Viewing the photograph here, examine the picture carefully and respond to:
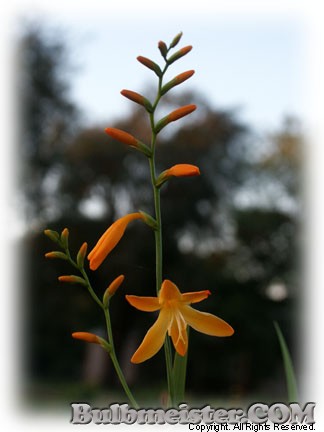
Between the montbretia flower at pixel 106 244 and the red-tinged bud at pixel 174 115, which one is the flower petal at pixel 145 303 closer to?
the montbretia flower at pixel 106 244

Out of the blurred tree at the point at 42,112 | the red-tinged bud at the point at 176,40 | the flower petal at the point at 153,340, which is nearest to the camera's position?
the flower petal at the point at 153,340

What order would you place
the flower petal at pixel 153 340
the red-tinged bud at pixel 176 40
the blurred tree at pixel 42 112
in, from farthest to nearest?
the blurred tree at pixel 42 112
the red-tinged bud at pixel 176 40
the flower petal at pixel 153 340

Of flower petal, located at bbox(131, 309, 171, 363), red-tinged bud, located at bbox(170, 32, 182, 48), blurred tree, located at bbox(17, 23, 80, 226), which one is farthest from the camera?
blurred tree, located at bbox(17, 23, 80, 226)

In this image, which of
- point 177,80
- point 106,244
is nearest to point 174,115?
point 177,80

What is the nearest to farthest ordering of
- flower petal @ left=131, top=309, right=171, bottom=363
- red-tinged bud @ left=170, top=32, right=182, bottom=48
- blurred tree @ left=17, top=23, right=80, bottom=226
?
flower petal @ left=131, top=309, right=171, bottom=363 → red-tinged bud @ left=170, top=32, right=182, bottom=48 → blurred tree @ left=17, top=23, right=80, bottom=226

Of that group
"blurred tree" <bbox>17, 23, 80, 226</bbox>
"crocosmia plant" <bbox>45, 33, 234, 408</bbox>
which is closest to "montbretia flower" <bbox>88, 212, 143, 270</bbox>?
"crocosmia plant" <bbox>45, 33, 234, 408</bbox>

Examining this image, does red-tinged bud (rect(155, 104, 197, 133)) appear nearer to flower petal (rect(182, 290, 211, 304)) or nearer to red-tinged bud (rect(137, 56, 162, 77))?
red-tinged bud (rect(137, 56, 162, 77))

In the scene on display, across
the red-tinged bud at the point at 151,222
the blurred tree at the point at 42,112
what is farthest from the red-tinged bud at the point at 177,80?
the blurred tree at the point at 42,112

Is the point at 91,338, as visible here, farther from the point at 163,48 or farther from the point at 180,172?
the point at 163,48
